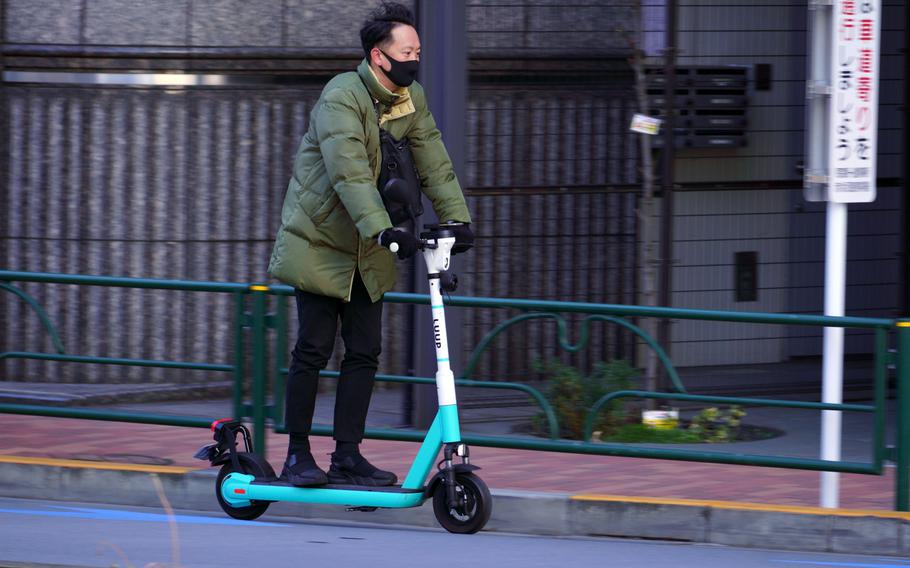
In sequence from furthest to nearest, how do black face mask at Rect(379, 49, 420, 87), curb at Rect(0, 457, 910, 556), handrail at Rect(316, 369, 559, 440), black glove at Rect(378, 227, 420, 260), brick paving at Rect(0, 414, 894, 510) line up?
handrail at Rect(316, 369, 559, 440), brick paving at Rect(0, 414, 894, 510), curb at Rect(0, 457, 910, 556), black face mask at Rect(379, 49, 420, 87), black glove at Rect(378, 227, 420, 260)

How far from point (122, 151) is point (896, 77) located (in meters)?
5.88

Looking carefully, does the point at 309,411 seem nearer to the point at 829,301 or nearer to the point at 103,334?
the point at 829,301

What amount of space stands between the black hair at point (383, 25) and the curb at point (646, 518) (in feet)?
7.08

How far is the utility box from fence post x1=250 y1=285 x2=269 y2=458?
14.3 ft

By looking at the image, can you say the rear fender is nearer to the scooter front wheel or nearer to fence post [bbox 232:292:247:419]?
the scooter front wheel

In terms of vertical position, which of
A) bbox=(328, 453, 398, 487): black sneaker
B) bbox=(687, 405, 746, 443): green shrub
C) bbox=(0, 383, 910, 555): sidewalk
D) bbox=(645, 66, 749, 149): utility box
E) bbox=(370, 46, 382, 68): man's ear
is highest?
bbox=(645, 66, 749, 149): utility box

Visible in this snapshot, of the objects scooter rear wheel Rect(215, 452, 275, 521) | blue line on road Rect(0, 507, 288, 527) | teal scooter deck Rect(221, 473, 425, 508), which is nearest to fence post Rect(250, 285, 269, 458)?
blue line on road Rect(0, 507, 288, 527)

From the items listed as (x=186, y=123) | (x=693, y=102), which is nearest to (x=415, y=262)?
(x=186, y=123)

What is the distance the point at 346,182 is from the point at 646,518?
2185 mm

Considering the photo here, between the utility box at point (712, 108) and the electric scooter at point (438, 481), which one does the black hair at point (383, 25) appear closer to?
the electric scooter at point (438, 481)

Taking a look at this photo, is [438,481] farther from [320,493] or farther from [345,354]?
[345,354]

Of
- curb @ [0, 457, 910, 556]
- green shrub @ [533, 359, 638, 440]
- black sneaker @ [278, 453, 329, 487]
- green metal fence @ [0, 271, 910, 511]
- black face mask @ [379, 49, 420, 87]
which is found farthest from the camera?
green shrub @ [533, 359, 638, 440]

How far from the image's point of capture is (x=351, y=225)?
18.8 feet

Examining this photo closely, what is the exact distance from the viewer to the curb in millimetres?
6344
